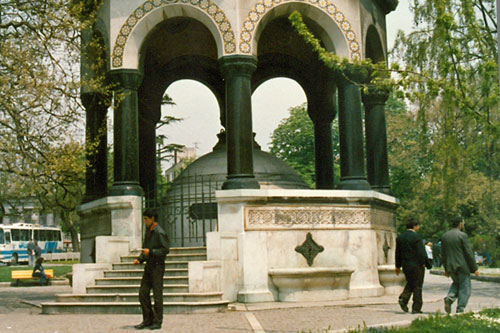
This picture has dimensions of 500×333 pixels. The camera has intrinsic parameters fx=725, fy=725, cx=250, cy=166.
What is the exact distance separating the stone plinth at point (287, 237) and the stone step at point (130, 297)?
2.92ft

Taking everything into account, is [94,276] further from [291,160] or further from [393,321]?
[291,160]

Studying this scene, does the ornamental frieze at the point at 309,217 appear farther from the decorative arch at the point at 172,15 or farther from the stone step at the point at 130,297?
the decorative arch at the point at 172,15

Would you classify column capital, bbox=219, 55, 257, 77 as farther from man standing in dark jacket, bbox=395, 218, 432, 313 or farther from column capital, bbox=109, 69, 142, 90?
man standing in dark jacket, bbox=395, 218, 432, 313

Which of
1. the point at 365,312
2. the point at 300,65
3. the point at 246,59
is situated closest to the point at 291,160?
the point at 300,65

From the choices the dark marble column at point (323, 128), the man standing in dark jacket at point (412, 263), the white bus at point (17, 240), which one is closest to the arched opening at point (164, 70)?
the dark marble column at point (323, 128)

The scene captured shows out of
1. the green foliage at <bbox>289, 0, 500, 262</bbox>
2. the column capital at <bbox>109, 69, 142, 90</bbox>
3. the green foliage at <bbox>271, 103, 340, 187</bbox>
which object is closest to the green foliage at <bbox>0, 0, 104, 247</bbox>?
the column capital at <bbox>109, 69, 142, 90</bbox>

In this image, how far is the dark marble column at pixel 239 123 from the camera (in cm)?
1458

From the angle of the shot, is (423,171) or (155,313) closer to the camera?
(155,313)

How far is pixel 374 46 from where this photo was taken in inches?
716

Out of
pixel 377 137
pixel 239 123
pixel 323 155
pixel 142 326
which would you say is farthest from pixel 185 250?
pixel 323 155

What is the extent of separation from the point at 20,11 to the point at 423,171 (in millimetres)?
34778

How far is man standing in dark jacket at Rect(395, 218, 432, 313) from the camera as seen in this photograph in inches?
478

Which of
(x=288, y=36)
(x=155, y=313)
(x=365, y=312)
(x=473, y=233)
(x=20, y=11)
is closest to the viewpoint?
(x=155, y=313)

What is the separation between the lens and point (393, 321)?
10930 millimetres
